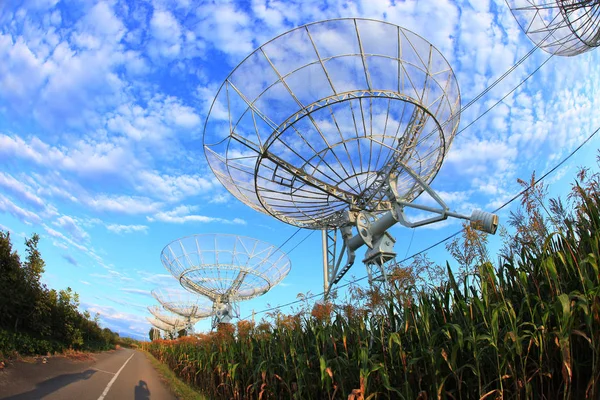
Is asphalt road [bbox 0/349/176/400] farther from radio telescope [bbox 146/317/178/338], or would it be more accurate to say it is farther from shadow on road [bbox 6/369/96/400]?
radio telescope [bbox 146/317/178/338]

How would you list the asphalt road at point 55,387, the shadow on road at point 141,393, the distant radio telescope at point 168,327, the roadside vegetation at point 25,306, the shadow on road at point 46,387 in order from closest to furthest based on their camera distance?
1. the shadow on road at point 46,387
2. the asphalt road at point 55,387
3. the shadow on road at point 141,393
4. the roadside vegetation at point 25,306
5. the distant radio telescope at point 168,327

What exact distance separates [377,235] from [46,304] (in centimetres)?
1975

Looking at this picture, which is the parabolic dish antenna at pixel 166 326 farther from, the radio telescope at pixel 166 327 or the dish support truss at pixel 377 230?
the dish support truss at pixel 377 230

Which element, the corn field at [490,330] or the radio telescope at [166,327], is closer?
the corn field at [490,330]

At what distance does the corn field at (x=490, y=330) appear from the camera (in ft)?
10.6

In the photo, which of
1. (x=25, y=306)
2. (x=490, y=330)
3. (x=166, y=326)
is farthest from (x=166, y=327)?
(x=490, y=330)

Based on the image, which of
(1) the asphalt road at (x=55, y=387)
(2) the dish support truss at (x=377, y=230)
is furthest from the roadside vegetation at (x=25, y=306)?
→ (2) the dish support truss at (x=377, y=230)

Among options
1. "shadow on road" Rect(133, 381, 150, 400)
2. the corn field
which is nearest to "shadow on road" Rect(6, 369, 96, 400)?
A: "shadow on road" Rect(133, 381, 150, 400)

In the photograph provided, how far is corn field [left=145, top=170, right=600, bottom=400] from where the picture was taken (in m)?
3.24


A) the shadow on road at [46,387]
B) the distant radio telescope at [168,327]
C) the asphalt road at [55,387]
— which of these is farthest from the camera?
the distant radio telescope at [168,327]

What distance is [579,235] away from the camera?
3918mm

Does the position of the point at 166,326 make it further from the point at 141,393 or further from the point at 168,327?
the point at 141,393

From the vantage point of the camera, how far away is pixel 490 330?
3662mm

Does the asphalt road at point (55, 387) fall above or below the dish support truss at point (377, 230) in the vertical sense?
below
